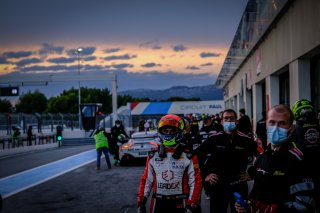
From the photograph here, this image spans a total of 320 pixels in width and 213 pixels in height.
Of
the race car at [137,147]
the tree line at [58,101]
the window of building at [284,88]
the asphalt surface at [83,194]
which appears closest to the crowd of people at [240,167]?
the asphalt surface at [83,194]

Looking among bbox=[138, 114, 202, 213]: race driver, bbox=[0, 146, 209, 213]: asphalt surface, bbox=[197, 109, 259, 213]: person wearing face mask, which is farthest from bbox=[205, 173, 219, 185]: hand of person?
bbox=[0, 146, 209, 213]: asphalt surface

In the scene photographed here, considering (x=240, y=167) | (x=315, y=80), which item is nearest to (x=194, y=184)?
(x=240, y=167)

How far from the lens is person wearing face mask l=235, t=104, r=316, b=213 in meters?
3.31

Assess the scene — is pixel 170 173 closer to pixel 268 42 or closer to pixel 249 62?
pixel 268 42

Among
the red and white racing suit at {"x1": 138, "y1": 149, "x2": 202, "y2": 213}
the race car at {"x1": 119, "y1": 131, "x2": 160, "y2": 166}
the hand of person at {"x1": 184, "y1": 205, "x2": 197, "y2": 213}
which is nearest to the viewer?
the hand of person at {"x1": 184, "y1": 205, "x2": 197, "y2": 213}

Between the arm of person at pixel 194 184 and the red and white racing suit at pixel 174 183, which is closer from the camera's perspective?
the arm of person at pixel 194 184

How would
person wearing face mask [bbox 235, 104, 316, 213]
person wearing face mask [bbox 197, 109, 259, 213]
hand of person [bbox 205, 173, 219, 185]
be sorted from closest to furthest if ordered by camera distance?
person wearing face mask [bbox 235, 104, 316, 213], hand of person [bbox 205, 173, 219, 185], person wearing face mask [bbox 197, 109, 259, 213]

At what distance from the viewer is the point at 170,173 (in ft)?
15.8

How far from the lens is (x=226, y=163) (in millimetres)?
6043

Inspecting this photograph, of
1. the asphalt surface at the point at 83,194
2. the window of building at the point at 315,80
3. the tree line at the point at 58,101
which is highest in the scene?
the tree line at the point at 58,101

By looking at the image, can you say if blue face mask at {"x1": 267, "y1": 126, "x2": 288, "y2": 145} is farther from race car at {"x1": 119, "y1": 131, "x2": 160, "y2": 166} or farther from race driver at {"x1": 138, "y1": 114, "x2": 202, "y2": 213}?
race car at {"x1": 119, "y1": 131, "x2": 160, "y2": 166}

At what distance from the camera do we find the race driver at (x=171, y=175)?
4.79 metres

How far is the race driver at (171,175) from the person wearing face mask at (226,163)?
1.08m

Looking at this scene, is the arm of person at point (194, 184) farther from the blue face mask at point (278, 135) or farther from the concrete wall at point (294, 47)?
the concrete wall at point (294, 47)
